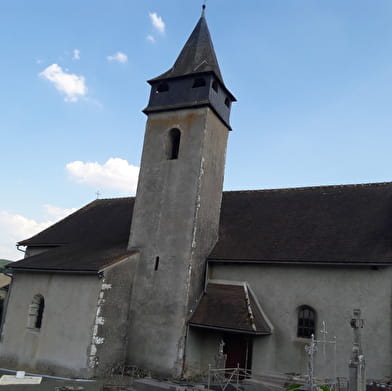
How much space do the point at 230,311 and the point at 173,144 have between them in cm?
778

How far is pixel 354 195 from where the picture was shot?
17.9m

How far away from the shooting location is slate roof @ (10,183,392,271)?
15.1 metres

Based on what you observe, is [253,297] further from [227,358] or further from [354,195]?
[354,195]

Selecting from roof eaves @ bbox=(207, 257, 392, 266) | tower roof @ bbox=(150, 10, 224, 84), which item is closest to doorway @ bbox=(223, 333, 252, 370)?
roof eaves @ bbox=(207, 257, 392, 266)

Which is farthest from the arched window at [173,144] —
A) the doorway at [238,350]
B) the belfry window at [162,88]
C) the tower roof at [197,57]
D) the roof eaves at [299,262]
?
the doorway at [238,350]

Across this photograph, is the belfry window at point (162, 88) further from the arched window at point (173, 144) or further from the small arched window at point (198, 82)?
the arched window at point (173, 144)

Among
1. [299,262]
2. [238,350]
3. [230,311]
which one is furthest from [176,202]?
[238,350]

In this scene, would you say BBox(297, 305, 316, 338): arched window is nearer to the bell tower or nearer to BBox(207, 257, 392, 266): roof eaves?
BBox(207, 257, 392, 266): roof eaves

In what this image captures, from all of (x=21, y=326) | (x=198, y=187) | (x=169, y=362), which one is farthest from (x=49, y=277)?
(x=198, y=187)

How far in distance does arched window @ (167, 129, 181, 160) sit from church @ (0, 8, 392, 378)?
0.22ft

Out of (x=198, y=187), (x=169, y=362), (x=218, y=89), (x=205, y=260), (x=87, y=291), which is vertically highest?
(x=218, y=89)

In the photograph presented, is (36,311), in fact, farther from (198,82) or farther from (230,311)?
(198,82)

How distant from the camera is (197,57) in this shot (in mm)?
19516

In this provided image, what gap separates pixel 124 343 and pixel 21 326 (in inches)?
183
